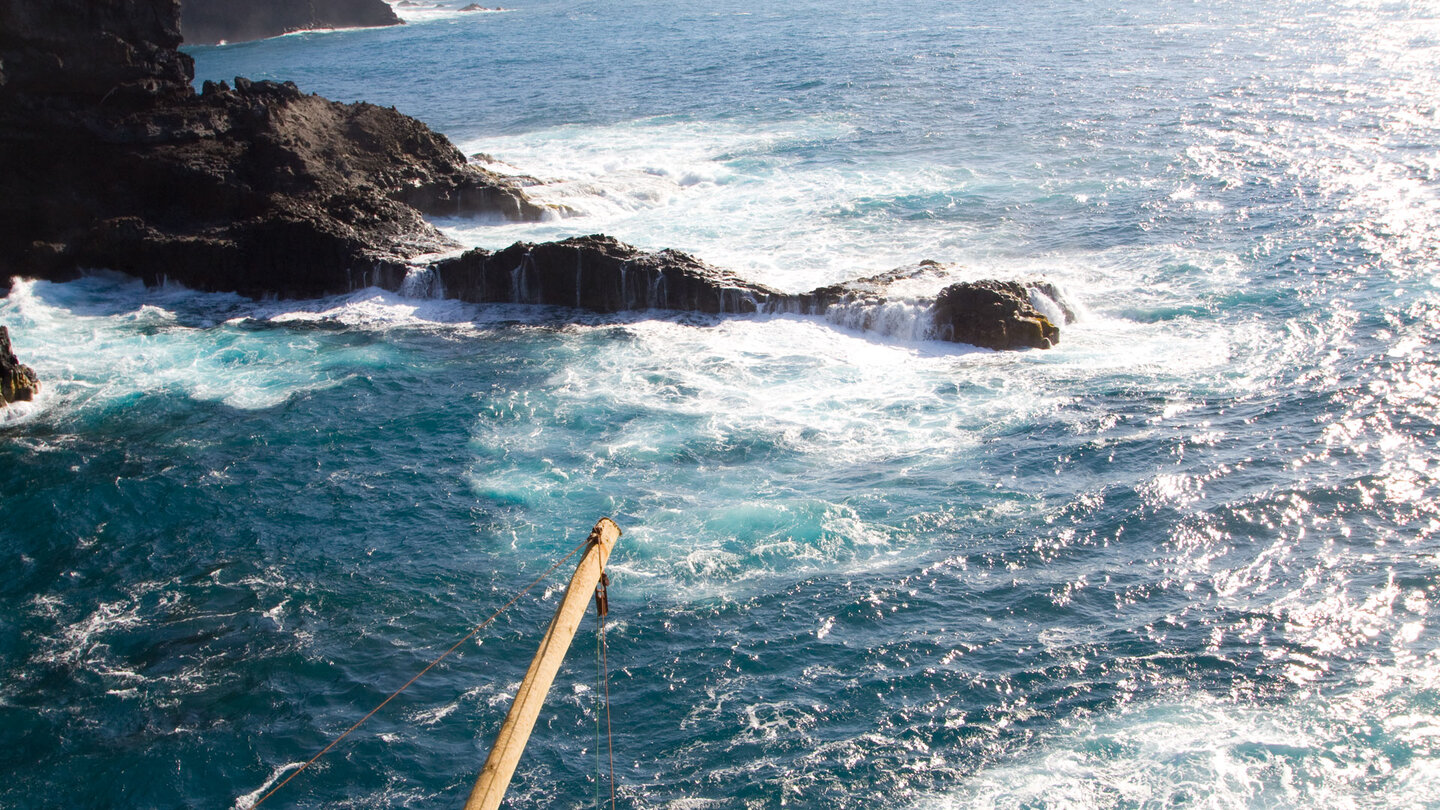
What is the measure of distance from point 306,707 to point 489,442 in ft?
34.4

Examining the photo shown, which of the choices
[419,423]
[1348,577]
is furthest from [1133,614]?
[419,423]

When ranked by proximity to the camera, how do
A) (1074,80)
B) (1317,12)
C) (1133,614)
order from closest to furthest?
(1133,614) → (1074,80) → (1317,12)

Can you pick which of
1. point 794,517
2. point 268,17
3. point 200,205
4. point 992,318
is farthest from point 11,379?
point 268,17

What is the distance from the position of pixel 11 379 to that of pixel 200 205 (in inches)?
513

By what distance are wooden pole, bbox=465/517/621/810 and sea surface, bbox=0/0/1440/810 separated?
6.91m

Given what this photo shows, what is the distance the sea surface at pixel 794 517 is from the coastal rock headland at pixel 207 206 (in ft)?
4.29

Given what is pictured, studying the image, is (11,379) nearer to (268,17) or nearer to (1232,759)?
(1232,759)

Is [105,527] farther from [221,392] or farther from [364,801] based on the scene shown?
[364,801]

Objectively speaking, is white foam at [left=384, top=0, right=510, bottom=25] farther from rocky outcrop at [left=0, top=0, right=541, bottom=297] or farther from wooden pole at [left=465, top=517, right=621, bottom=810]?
wooden pole at [left=465, top=517, right=621, bottom=810]


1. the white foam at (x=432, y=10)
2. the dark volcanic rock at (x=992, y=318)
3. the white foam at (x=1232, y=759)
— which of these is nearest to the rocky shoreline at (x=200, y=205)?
the dark volcanic rock at (x=992, y=318)

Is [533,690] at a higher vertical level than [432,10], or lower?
lower

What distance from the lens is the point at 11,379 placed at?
30.2 meters

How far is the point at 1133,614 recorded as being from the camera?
2014 centimetres

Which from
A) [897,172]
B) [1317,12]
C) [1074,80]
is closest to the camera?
[897,172]
